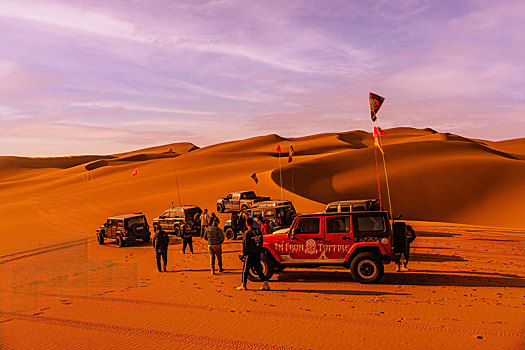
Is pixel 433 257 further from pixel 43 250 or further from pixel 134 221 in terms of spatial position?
pixel 43 250

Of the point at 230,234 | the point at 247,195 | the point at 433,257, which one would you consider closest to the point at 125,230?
the point at 230,234

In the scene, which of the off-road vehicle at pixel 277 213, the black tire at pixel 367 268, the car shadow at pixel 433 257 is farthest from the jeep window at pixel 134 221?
the car shadow at pixel 433 257

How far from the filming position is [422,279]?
38.3 ft

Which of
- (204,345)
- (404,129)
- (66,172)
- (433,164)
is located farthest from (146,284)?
(404,129)

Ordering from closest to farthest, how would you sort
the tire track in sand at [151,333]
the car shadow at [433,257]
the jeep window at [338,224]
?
the tire track in sand at [151,333], the jeep window at [338,224], the car shadow at [433,257]

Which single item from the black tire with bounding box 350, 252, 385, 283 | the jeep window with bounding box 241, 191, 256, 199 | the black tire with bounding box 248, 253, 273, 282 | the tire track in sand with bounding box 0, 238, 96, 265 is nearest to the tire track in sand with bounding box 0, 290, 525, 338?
the black tire with bounding box 248, 253, 273, 282

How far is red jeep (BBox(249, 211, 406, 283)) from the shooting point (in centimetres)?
1111

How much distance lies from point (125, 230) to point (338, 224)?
42.5 feet

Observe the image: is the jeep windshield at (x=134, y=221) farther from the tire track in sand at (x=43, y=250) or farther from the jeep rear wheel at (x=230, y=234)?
the jeep rear wheel at (x=230, y=234)

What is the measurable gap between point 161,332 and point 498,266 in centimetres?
1121

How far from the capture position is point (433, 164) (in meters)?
47.4

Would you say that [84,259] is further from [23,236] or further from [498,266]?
[498,266]

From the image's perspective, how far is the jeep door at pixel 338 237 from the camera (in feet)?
37.2

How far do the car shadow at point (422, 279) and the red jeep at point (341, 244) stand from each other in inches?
26.1
